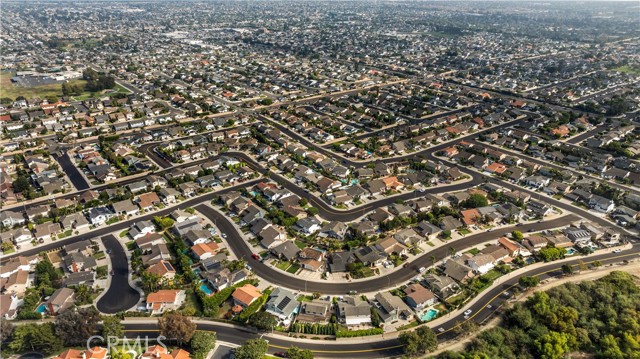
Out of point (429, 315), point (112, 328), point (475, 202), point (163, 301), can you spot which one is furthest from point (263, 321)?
point (475, 202)

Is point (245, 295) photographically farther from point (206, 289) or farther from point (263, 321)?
point (206, 289)

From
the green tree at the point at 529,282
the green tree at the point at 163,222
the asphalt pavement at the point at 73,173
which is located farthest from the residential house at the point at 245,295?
the asphalt pavement at the point at 73,173

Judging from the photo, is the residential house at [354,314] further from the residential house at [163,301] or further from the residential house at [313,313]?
the residential house at [163,301]

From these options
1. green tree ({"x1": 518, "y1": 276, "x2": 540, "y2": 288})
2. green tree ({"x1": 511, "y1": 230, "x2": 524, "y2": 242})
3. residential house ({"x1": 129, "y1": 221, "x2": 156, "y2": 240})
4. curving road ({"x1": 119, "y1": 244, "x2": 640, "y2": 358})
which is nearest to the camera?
curving road ({"x1": 119, "y1": 244, "x2": 640, "y2": 358})

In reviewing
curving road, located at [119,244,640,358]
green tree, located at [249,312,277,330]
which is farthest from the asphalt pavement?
green tree, located at [249,312,277,330]

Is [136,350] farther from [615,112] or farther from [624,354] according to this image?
[615,112]

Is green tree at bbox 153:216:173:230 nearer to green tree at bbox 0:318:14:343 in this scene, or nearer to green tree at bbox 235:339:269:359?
green tree at bbox 0:318:14:343
